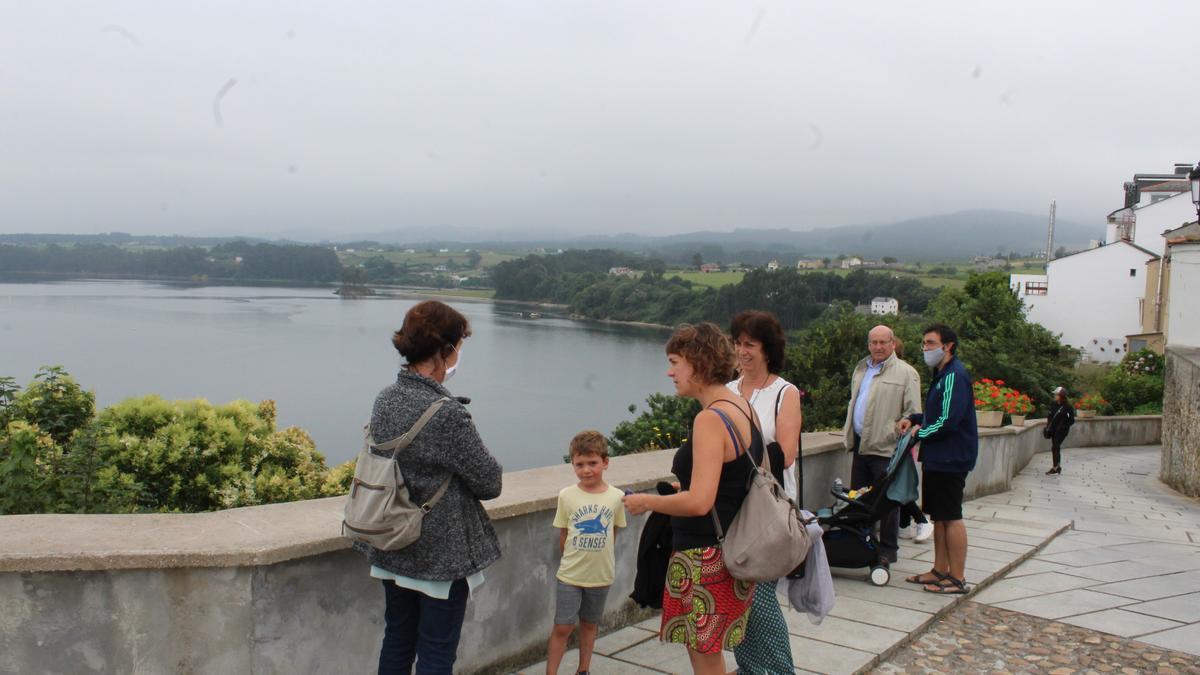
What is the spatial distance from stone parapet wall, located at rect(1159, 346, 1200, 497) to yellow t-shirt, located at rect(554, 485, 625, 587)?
12066mm

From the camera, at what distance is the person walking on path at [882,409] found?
19.0ft

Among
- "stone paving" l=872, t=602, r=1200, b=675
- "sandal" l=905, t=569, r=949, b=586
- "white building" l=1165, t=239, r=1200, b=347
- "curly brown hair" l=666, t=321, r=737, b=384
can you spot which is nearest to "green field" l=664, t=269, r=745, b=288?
"white building" l=1165, t=239, r=1200, b=347

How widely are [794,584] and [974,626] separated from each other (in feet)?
6.97

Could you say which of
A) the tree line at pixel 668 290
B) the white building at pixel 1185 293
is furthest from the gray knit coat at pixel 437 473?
the tree line at pixel 668 290

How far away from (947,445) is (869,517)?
25.8 inches

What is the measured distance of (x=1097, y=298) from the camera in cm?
5216

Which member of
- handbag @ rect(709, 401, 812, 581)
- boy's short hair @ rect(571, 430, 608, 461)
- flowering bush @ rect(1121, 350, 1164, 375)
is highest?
boy's short hair @ rect(571, 430, 608, 461)

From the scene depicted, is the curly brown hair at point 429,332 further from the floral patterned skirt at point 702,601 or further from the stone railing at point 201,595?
the floral patterned skirt at point 702,601

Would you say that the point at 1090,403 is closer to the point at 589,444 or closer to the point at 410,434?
the point at 589,444

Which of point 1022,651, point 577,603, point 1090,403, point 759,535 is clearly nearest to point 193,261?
Result: point 1090,403

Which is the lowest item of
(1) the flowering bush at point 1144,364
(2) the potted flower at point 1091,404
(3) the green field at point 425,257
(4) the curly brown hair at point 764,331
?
(2) the potted flower at point 1091,404

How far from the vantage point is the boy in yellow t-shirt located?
3.59 metres

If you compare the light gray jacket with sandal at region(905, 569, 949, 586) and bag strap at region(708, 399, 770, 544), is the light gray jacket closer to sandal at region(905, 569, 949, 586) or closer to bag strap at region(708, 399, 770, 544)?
sandal at region(905, 569, 949, 586)

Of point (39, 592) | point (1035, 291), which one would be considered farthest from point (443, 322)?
point (1035, 291)
